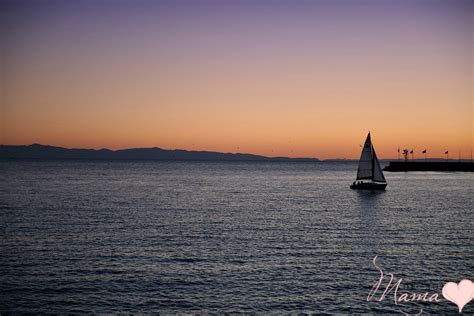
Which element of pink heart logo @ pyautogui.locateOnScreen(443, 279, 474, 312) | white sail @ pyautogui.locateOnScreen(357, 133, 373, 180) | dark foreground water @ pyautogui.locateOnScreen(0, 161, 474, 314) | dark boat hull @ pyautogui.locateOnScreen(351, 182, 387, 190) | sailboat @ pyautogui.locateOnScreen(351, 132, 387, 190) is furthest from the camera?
white sail @ pyautogui.locateOnScreen(357, 133, 373, 180)

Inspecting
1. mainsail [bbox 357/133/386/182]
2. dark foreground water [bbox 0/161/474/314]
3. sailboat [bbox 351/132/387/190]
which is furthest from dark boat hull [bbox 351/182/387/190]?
dark foreground water [bbox 0/161/474/314]

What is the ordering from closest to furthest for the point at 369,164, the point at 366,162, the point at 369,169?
the point at 366,162 → the point at 369,164 → the point at 369,169

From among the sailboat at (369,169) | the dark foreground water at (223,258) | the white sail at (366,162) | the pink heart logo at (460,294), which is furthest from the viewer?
the white sail at (366,162)

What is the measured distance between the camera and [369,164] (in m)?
110

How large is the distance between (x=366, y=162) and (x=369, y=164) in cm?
127

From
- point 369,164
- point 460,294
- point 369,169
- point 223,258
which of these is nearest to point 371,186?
point 369,169

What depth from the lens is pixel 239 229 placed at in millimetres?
53438

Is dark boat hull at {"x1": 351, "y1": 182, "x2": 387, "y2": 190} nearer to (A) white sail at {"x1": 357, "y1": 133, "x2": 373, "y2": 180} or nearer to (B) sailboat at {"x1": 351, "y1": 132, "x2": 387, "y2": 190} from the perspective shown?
(B) sailboat at {"x1": 351, "y1": 132, "x2": 387, "y2": 190}

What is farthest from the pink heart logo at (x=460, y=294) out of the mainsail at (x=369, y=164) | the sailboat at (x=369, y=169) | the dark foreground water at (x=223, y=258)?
the mainsail at (x=369, y=164)

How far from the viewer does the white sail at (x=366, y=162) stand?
109 m

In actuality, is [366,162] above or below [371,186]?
above

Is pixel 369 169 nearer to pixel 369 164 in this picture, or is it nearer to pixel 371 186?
pixel 369 164

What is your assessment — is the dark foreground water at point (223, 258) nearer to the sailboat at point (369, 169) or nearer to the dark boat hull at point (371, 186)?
the dark boat hull at point (371, 186)

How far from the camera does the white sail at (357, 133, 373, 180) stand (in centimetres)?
10869
